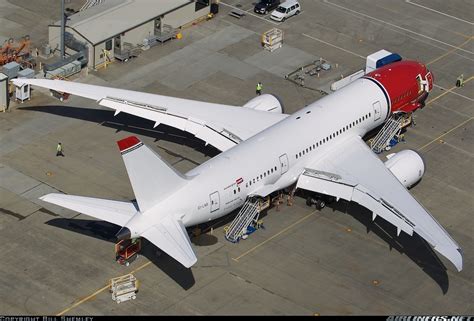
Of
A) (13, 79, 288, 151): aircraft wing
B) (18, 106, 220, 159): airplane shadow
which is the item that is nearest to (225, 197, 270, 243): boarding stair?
(13, 79, 288, 151): aircraft wing

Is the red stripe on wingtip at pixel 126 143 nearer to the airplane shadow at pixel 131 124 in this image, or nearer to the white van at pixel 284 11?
the airplane shadow at pixel 131 124

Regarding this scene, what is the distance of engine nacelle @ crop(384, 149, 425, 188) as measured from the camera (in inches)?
3135

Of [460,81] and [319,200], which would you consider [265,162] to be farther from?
[460,81]

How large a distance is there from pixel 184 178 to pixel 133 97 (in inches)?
646

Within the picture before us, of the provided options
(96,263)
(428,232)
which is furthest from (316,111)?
(96,263)

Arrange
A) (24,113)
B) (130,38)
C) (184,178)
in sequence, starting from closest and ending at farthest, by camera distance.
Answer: (184,178) → (24,113) → (130,38)

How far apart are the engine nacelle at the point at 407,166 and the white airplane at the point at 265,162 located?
2.9 inches

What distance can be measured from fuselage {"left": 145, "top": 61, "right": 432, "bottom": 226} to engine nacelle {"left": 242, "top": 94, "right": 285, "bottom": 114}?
4.87 meters

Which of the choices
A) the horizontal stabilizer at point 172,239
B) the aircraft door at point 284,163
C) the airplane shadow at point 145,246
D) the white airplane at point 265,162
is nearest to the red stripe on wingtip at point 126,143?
the white airplane at point 265,162

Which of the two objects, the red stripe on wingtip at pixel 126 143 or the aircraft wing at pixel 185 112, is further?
the aircraft wing at pixel 185 112

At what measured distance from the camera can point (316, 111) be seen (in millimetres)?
81750

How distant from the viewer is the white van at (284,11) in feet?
348

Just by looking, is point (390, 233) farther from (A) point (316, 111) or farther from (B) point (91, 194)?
Result: (B) point (91, 194)

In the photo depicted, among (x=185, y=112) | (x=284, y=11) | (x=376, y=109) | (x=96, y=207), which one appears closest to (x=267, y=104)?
(x=185, y=112)
